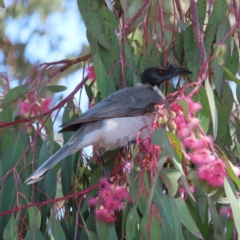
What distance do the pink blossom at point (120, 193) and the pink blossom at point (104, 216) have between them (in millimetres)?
123

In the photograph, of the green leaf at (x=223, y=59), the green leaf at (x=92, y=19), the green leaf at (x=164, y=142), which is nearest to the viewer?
the green leaf at (x=164, y=142)

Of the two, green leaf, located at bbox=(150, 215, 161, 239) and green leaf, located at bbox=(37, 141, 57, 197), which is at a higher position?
green leaf, located at bbox=(37, 141, 57, 197)

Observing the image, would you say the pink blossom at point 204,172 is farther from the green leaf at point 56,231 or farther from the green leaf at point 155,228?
the green leaf at point 56,231

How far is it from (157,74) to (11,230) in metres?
1.28

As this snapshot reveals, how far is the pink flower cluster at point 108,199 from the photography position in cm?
271

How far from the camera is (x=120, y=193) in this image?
2.69 meters

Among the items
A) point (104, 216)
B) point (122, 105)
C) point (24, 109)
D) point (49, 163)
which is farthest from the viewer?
point (122, 105)

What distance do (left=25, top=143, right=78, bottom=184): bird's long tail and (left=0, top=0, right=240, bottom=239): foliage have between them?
0.34 feet

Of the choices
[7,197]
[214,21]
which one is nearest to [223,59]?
[214,21]

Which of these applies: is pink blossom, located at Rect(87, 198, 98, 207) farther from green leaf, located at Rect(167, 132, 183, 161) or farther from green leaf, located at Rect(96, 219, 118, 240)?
green leaf, located at Rect(167, 132, 183, 161)

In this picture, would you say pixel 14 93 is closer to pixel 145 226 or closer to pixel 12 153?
pixel 12 153

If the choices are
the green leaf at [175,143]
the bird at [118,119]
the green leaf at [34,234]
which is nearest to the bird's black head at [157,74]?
the bird at [118,119]

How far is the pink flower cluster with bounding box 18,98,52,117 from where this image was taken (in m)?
3.29

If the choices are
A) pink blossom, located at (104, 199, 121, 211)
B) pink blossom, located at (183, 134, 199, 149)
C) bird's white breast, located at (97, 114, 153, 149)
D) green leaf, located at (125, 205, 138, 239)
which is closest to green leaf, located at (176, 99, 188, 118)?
pink blossom, located at (183, 134, 199, 149)
